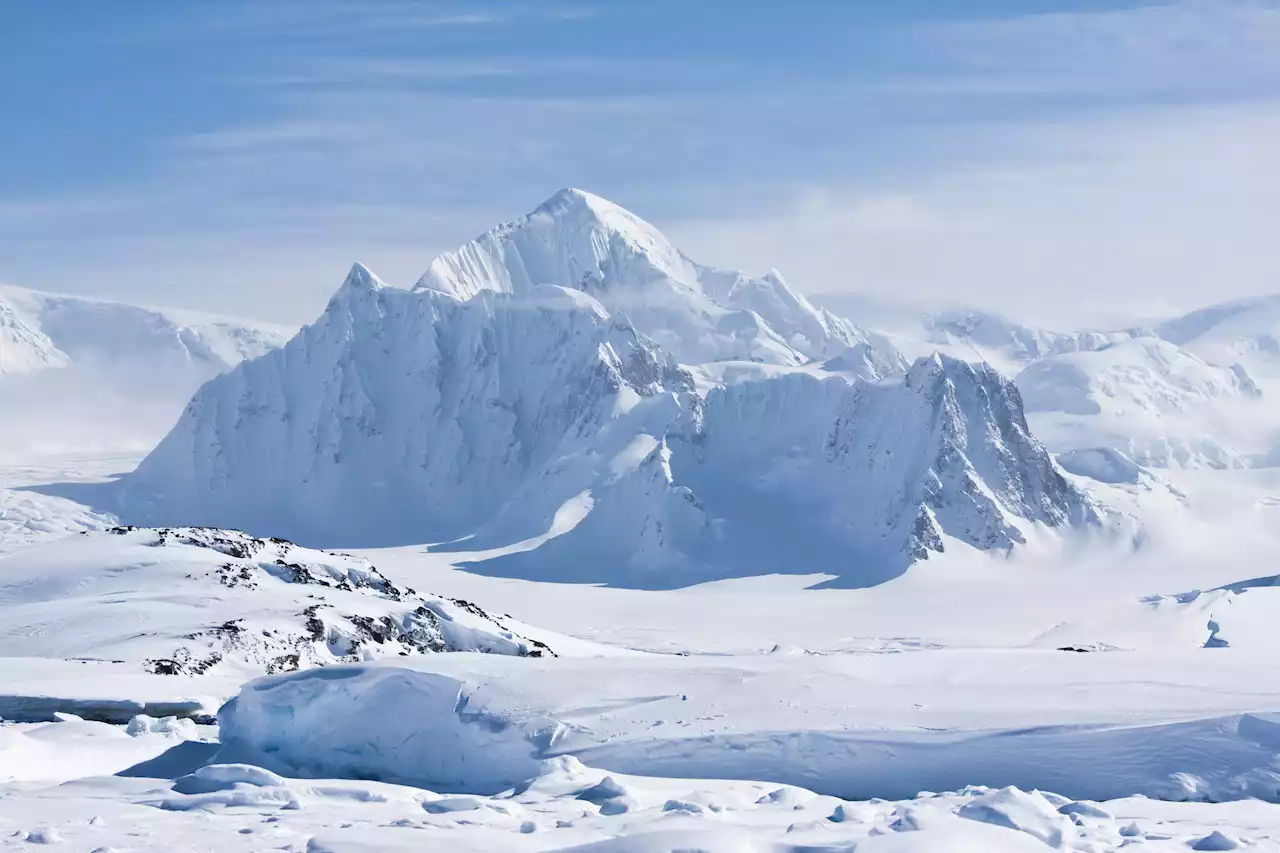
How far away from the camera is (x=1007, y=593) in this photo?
147m

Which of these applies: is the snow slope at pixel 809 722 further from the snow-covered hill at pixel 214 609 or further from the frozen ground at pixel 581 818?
the snow-covered hill at pixel 214 609

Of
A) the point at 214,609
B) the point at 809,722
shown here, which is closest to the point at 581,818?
the point at 809,722

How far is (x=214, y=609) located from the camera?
49.0 metres

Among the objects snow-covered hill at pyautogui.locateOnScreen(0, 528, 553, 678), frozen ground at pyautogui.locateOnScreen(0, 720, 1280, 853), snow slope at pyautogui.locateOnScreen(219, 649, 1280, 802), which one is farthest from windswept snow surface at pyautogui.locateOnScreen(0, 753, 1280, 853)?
snow-covered hill at pyautogui.locateOnScreen(0, 528, 553, 678)

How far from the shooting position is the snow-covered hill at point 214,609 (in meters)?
44.6

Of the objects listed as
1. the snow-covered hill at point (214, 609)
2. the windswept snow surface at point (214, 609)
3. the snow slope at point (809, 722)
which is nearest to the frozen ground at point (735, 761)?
the snow slope at point (809, 722)

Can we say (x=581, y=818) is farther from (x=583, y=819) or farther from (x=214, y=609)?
(x=214, y=609)

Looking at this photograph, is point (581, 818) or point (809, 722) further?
point (809, 722)

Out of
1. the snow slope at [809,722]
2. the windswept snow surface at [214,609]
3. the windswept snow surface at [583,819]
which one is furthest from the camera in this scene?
the windswept snow surface at [214,609]

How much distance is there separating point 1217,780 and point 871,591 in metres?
129

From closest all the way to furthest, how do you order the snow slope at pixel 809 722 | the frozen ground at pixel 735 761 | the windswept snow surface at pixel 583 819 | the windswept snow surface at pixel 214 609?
the windswept snow surface at pixel 583 819
the frozen ground at pixel 735 761
the snow slope at pixel 809 722
the windswept snow surface at pixel 214 609

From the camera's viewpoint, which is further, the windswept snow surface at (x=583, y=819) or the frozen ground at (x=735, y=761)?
the frozen ground at (x=735, y=761)

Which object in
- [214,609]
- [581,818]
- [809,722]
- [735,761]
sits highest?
[214,609]

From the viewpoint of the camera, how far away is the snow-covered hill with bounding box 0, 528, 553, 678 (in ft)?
146
